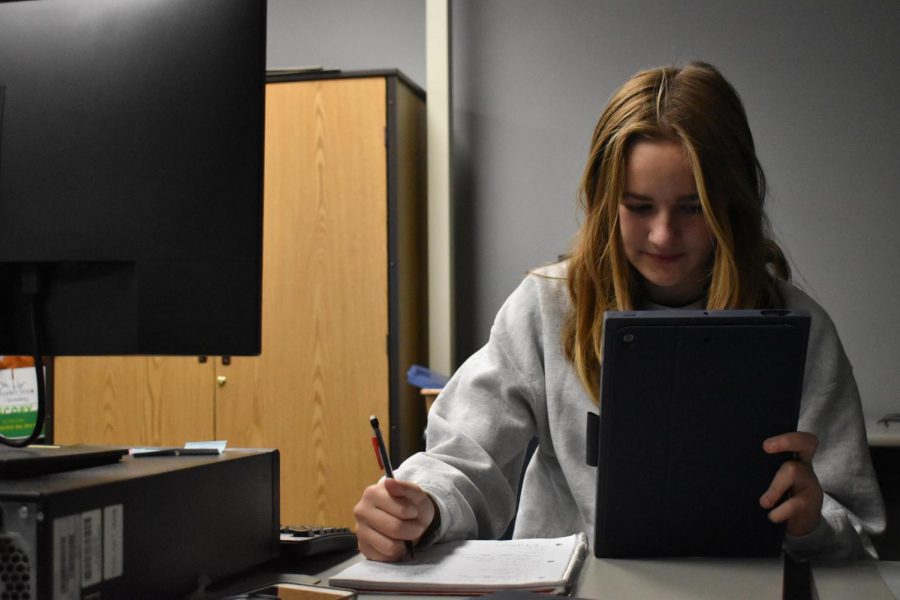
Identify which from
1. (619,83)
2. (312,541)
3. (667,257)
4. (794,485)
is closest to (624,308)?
(667,257)

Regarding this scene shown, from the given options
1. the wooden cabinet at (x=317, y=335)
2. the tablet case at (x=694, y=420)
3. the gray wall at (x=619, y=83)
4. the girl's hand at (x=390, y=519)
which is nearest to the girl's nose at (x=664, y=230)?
the tablet case at (x=694, y=420)

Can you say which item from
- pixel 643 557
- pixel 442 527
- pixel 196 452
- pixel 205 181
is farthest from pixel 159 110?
pixel 643 557

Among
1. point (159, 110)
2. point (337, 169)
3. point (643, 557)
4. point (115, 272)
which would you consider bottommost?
point (643, 557)

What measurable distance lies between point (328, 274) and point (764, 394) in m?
2.33

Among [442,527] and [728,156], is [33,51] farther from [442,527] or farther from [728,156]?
[728,156]

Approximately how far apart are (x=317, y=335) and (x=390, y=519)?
218cm

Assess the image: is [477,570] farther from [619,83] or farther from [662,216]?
[619,83]

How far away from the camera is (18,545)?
686 millimetres

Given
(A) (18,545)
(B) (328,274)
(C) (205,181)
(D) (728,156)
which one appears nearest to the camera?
(A) (18,545)

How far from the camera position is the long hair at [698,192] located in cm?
123

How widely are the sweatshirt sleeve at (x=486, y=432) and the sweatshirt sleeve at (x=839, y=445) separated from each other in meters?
0.37

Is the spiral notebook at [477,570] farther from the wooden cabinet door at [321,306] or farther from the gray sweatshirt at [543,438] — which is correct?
the wooden cabinet door at [321,306]

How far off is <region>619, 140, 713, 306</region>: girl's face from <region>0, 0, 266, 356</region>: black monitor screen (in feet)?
1.84

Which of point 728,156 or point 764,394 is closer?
point 764,394
